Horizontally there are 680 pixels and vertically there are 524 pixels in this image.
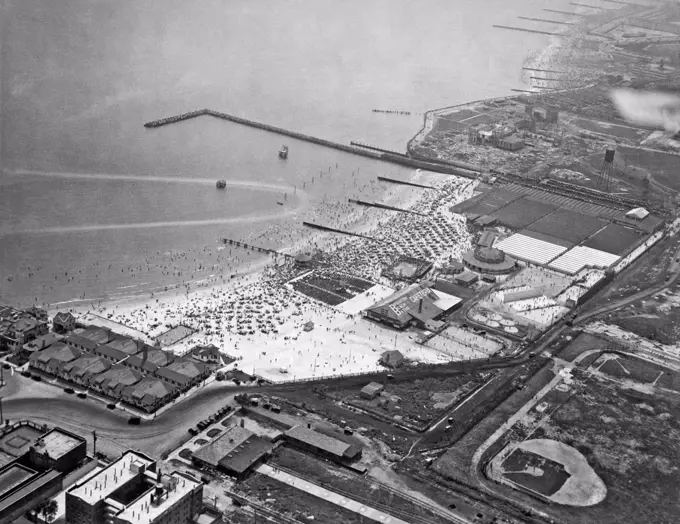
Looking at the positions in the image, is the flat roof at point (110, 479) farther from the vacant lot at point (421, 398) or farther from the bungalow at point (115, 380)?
the vacant lot at point (421, 398)

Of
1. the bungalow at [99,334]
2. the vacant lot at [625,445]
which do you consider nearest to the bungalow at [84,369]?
the bungalow at [99,334]

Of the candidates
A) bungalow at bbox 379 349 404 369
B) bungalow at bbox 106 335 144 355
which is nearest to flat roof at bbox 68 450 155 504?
bungalow at bbox 106 335 144 355

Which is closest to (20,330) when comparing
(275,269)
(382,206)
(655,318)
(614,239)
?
(275,269)

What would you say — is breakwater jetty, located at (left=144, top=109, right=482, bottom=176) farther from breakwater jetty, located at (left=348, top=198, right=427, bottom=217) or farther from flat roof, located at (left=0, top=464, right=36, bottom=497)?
flat roof, located at (left=0, top=464, right=36, bottom=497)

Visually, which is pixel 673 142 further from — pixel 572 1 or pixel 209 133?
pixel 572 1

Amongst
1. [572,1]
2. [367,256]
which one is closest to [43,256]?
[367,256]
